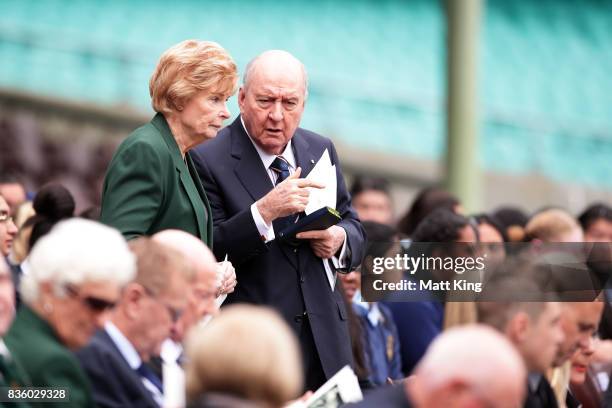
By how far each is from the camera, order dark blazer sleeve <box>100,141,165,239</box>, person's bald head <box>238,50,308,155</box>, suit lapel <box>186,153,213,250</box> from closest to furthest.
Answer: dark blazer sleeve <box>100,141,165,239</box>, suit lapel <box>186,153,213,250</box>, person's bald head <box>238,50,308,155</box>

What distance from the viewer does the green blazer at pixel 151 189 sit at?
14.2 feet

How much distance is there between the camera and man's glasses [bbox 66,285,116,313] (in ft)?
11.3

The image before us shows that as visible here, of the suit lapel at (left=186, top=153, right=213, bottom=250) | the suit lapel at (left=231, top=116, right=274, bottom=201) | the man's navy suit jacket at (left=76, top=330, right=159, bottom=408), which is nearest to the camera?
the man's navy suit jacket at (left=76, top=330, right=159, bottom=408)

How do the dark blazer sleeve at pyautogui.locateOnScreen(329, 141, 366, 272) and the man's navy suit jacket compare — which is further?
the dark blazer sleeve at pyautogui.locateOnScreen(329, 141, 366, 272)

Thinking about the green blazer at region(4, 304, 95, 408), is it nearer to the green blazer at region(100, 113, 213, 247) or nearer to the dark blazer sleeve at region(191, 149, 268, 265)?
the green blazer at region(100, 113, 213, 247)

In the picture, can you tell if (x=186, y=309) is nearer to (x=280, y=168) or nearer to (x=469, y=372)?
(x=469, y=372)

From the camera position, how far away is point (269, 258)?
16.1 feet

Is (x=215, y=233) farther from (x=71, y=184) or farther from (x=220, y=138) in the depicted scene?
(x=71, y=184)

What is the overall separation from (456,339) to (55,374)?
3.40 feet

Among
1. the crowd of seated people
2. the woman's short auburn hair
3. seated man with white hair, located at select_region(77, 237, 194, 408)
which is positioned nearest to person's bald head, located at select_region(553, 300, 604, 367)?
the crowd of seated people

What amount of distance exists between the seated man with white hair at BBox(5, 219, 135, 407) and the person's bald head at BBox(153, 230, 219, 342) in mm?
322

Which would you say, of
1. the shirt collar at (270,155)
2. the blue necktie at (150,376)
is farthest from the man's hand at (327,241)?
the blue necktie at (150,376)

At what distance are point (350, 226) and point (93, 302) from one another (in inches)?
69.6

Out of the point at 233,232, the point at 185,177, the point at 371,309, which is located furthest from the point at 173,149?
the point at 371,309
